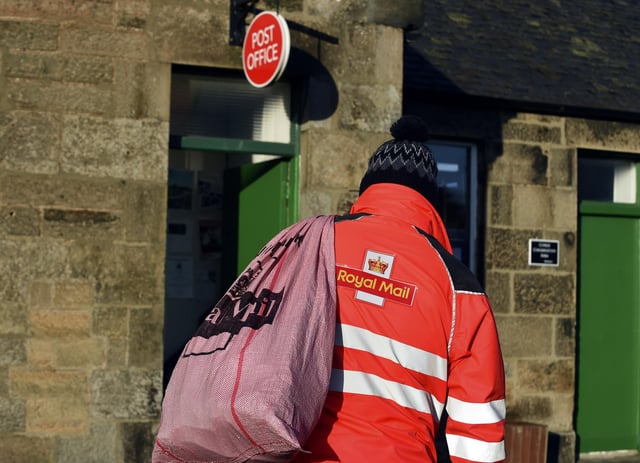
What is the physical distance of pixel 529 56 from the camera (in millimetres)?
10469

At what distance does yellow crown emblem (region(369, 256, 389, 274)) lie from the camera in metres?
2.79

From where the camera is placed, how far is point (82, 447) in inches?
283

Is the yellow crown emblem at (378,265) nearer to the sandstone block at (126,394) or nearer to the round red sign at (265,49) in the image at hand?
the round red sign at (265,49)

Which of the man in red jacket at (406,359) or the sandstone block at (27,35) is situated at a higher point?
the sandstone block at (27,35)

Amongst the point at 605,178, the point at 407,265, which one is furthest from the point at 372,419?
the point at 605,178

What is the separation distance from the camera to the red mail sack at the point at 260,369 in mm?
2459

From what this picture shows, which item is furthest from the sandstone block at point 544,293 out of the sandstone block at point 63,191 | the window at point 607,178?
the sandstone block at point 63,191

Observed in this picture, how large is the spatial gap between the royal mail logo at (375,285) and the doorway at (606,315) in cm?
783

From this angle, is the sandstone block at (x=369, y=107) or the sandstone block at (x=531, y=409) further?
the sandstone block at (x=531, y=409)

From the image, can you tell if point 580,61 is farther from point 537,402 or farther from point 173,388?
point 173,388

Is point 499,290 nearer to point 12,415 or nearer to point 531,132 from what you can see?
point 531,132

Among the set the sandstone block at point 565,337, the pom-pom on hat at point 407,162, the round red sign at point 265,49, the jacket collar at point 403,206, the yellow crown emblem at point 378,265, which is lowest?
the sandstone block at point 565,337

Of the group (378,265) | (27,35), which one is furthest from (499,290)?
(378,265)

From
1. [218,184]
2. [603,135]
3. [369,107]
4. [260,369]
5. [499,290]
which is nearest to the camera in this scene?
[260,369]
